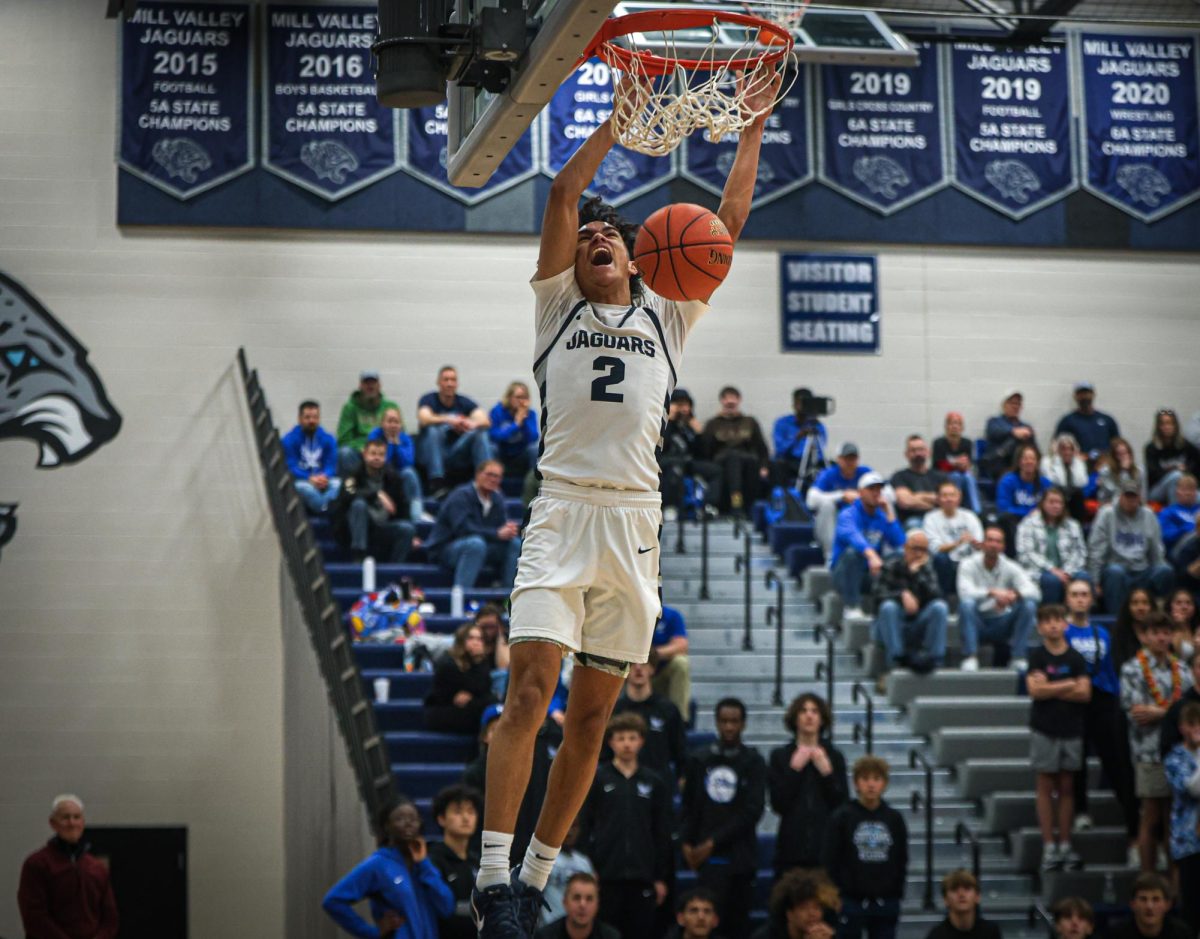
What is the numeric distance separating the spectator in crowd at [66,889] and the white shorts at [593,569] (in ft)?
23.3

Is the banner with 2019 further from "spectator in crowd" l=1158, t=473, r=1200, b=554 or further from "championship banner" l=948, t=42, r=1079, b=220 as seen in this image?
"spectator in crowd" l=1158, t=473, r=1200, b=554

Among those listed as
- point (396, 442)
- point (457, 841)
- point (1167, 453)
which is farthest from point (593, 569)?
point (1167, 453)

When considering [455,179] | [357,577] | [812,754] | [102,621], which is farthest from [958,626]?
[455,179]

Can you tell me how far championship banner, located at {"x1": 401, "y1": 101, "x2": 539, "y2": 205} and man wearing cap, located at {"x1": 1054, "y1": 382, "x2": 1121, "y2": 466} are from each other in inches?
250

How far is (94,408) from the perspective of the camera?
681 inches

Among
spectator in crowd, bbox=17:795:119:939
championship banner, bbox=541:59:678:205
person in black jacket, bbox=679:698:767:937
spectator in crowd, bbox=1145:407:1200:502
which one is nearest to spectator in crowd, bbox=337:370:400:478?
championship banner, bbox=541:59:678:205

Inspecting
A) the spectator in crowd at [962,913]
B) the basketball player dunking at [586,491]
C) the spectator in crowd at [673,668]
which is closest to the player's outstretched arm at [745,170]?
the basketball player dunking at [586,491]

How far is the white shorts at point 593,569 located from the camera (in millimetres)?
5402

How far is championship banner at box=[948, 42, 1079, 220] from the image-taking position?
19203 millimetres

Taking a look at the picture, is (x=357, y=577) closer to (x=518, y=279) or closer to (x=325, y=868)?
(x=325, y=868)

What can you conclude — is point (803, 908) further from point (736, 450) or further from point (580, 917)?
point (736, 450)

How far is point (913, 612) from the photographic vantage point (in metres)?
13.9

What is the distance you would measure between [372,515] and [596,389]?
983 cm

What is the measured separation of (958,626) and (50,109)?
10583 mm
